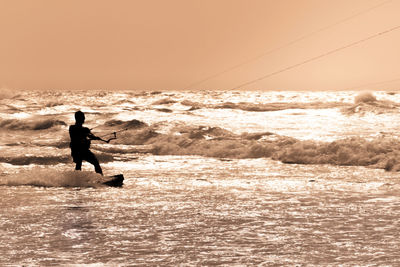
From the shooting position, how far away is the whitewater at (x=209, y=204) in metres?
7.14

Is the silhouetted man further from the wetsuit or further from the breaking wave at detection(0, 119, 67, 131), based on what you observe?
the breaking wave at detection(0, 119, 67, 131)

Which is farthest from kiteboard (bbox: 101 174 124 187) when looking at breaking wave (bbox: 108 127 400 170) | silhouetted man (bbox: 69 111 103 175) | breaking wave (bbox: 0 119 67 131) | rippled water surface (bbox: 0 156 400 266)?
breaking wave (bbox: 0 119 67 131)

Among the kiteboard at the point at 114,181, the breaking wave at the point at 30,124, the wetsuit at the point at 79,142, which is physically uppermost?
the breaking wave at the point at 30,124

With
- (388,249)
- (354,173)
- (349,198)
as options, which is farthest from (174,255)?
(354,173)

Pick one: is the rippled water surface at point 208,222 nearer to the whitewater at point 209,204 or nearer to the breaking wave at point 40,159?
the whitewater at point 209,204

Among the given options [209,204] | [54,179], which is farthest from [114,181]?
[209,204]

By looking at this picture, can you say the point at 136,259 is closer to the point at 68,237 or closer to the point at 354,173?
the point at 68,237

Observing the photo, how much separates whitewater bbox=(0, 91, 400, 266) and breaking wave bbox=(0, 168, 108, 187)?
2cm

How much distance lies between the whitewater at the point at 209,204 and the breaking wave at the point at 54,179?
25 millimetres

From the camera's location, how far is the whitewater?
7145 millimetres

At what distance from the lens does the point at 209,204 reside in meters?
10.6

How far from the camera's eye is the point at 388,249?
7.18m

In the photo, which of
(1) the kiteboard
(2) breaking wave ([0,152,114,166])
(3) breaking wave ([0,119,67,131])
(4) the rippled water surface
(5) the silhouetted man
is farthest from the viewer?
(3) breaking wave ([0,119,67,131])

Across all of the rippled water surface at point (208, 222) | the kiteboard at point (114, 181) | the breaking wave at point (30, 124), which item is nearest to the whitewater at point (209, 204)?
the rippled water surface at point (208, 222)
